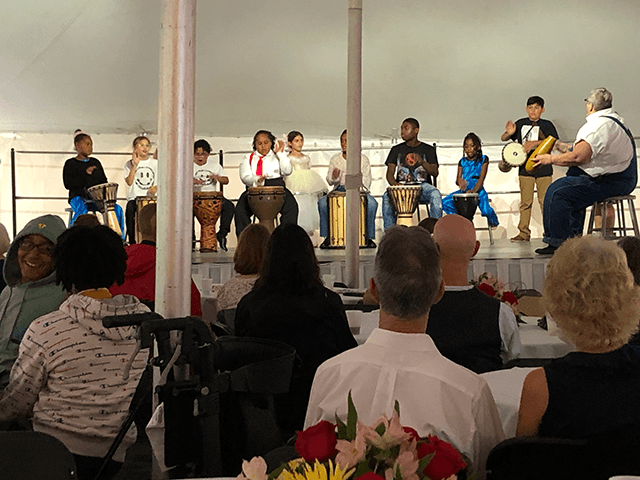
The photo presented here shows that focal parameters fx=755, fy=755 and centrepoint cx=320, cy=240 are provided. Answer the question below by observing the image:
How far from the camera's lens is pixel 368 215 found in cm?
777

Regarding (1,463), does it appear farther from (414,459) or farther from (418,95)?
(418,95)

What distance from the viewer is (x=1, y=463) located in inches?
46.1

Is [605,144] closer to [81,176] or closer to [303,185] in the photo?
[303,185]

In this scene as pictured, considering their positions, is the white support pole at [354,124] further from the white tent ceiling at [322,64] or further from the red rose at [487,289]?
the white tent ceiling at [322,64]

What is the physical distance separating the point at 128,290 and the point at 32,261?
0.75 metres

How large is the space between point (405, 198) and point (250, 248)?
452cm

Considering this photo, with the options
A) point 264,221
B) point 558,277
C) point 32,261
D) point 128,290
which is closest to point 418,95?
point 264,221

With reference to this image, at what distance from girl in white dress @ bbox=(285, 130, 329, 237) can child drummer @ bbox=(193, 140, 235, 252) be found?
0.75 metres

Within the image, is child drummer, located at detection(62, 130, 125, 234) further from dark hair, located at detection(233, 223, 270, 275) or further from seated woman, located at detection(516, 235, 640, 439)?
seated woman, located at detection(516, 235, 640, 439)

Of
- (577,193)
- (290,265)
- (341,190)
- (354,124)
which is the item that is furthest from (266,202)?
(290,265)

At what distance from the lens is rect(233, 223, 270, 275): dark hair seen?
3.03 metres

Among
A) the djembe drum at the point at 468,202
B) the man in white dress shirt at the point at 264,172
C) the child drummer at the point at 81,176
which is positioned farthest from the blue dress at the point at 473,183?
the child drummer at the point at 81,176

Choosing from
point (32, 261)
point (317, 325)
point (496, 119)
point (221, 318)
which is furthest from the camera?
point (496, 119)

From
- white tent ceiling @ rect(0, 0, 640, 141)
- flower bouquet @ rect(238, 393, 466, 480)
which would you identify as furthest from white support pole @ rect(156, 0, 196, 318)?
white tent ceiling @ rect(0, 0, 640, 141)
